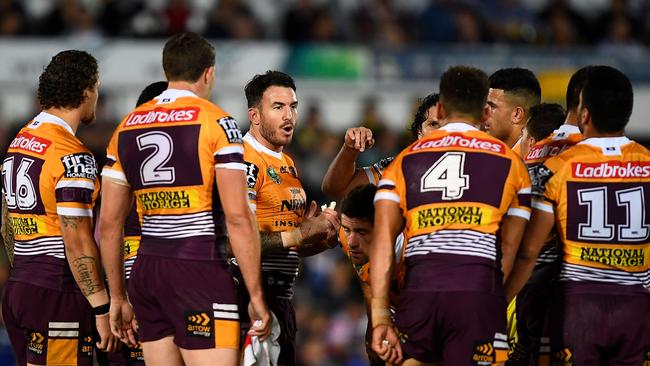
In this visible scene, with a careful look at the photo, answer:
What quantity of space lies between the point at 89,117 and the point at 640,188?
412cm

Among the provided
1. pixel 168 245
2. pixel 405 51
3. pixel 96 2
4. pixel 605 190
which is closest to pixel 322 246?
pixel 168 245

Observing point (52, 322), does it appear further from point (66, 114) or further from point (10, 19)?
point (10, 19)

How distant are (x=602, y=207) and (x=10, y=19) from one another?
1235 cm

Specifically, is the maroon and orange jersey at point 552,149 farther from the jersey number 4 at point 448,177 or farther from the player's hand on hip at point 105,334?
the player's hand on hip at point 105,334

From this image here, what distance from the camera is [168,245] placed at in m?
6.70

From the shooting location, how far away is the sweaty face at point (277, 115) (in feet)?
27.1

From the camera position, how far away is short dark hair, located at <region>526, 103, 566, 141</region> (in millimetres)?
8281

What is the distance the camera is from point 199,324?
21.7ft

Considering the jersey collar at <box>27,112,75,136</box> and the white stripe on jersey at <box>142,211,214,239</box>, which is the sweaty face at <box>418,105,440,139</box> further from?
the jersey collar at <box>27,112,75,136</box>

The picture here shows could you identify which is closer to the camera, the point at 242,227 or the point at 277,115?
the point at 242,227

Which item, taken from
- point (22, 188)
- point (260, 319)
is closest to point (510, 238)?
point (260, 319)

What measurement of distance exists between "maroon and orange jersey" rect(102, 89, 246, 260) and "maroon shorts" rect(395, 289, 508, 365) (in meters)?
1.38

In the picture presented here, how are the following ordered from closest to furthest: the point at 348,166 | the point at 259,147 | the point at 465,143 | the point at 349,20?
the point at 465,143 < the point at 259,147 < the point at 348,166 < the point at 349,20

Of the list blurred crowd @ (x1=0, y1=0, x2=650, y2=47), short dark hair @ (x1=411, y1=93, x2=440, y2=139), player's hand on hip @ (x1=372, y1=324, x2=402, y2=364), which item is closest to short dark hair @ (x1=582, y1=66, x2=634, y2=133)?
short dark hair @ (x1=411, y1=93, x2=440, y2=139)
